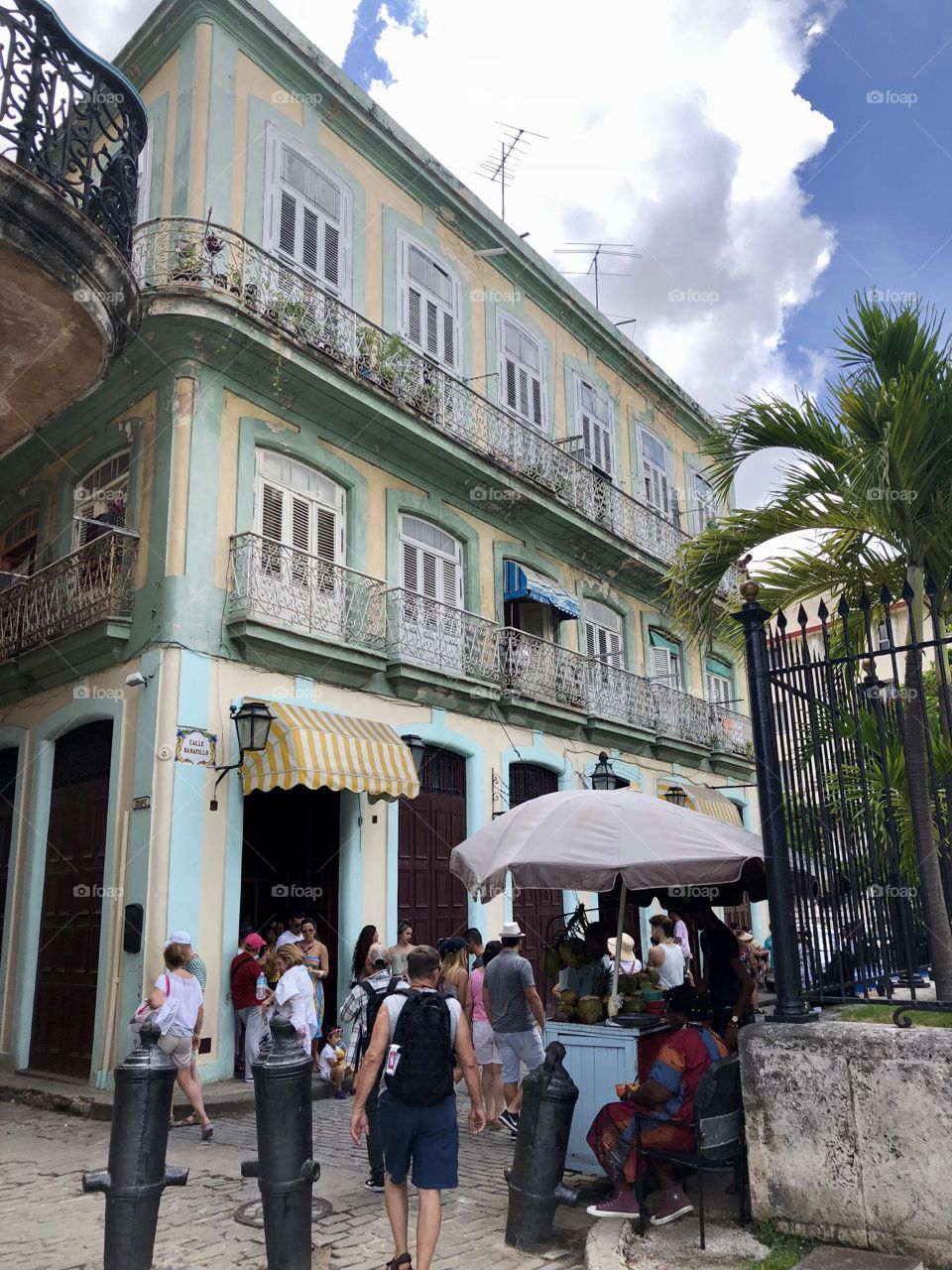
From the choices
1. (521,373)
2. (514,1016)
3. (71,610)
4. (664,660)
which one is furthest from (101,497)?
(664,660)

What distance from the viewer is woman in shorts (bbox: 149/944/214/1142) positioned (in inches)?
320

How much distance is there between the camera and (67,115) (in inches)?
234

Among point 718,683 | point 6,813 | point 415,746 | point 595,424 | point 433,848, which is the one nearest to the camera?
point 415,746

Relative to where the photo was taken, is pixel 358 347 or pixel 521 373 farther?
pixel 521 373

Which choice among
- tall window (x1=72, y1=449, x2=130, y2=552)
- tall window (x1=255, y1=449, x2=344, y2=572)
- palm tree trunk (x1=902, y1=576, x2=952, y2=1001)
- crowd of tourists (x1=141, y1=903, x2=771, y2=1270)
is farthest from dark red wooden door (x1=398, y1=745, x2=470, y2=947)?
palm tree trunk (x1=902, y1=576, x2=952, y2=1001)

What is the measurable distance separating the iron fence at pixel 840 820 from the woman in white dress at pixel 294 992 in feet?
16.1

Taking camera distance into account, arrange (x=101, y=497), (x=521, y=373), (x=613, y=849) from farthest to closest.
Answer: (x=521, y=373) < (x=101, y=497) < (x=613, y=849)

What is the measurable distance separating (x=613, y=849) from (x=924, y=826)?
2209mm

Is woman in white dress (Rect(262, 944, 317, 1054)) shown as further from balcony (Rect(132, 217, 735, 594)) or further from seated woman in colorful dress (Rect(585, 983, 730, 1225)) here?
balcony (Rect(132, 217, 735, 594))

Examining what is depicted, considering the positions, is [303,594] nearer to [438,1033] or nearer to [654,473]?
[438,1033]

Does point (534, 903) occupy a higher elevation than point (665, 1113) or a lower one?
higher

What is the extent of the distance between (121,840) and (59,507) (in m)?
5.15

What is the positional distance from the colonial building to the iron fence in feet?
8.23

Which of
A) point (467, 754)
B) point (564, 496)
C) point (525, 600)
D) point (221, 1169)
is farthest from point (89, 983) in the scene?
point (564, 496)
